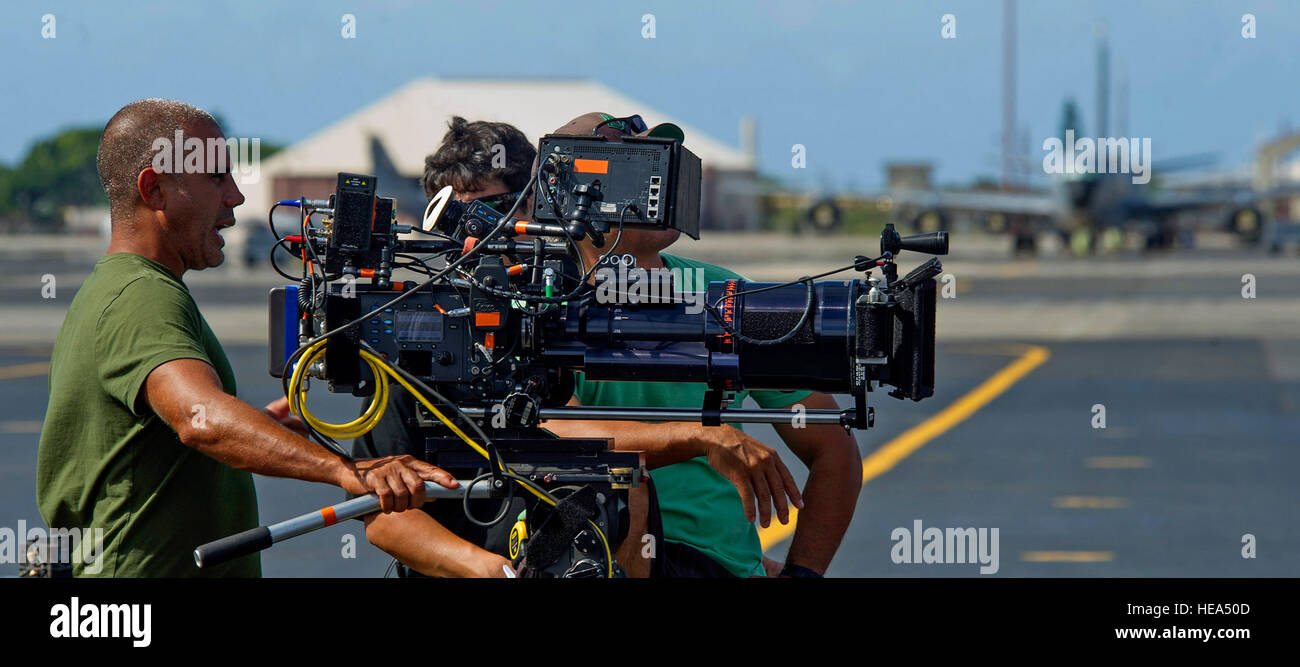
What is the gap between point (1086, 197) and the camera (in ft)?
223

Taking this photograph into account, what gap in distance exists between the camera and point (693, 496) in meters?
4.42

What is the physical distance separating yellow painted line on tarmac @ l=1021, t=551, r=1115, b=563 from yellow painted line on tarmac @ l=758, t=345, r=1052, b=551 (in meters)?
1.21

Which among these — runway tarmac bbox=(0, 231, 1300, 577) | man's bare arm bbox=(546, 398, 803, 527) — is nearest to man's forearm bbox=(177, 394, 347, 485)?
man's bare arm bbox=(546, 398, 803, 527)

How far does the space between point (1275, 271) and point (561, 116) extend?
65.1 m

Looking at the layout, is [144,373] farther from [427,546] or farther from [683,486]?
[683,486]

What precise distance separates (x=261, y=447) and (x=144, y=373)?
37 centimetres

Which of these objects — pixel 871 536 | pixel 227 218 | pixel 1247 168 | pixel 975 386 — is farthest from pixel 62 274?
pixel 1247 168

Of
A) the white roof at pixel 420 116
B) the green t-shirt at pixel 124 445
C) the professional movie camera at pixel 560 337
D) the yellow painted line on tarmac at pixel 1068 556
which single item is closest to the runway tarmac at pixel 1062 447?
the yellow painted line on tarmac at pixel 1068 556

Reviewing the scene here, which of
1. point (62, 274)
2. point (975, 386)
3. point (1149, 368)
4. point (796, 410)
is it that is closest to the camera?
point (796, 410)

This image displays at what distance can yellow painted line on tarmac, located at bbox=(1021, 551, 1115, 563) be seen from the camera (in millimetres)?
9703

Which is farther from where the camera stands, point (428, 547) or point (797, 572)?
point (797, 572)

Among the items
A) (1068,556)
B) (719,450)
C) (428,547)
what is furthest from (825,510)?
(1068,556)

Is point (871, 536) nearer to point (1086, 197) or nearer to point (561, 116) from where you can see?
point (1086, 197)

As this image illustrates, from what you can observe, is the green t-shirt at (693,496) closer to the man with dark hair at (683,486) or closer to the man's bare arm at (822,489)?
the man with dark hair at (683,486)
